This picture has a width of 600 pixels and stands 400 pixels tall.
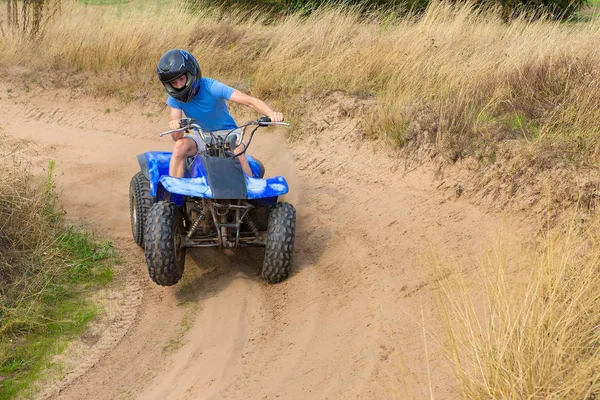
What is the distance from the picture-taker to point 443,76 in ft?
29.9

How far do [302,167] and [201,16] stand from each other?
577cm

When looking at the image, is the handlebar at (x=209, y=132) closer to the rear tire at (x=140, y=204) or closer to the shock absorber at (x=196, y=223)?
the shock absorber at (x=196, y=223)

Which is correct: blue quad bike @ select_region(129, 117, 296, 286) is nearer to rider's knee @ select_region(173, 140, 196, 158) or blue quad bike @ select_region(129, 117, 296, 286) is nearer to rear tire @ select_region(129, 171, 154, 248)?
rider's knee @ select_region(173, 140, 196, 158)

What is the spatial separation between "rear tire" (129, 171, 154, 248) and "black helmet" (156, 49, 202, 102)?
103 cm

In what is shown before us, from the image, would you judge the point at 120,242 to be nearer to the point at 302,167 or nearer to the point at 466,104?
the point at 302,167

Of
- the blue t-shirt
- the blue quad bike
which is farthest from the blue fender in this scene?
the blue t-shirt

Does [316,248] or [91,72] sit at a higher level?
[316,248]

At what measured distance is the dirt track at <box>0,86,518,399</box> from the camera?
17.0ft

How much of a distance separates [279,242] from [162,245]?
94cm

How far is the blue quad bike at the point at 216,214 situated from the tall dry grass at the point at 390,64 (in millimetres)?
2294

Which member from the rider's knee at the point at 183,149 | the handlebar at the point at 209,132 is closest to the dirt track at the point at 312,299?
the rider's knee at the point at 183,149

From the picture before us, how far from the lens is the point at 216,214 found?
6316 millimetres

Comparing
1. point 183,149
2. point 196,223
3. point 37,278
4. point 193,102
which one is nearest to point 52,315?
point 37,278

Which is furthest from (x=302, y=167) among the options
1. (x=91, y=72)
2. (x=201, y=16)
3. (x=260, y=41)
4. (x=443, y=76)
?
(x=201, y=16)
